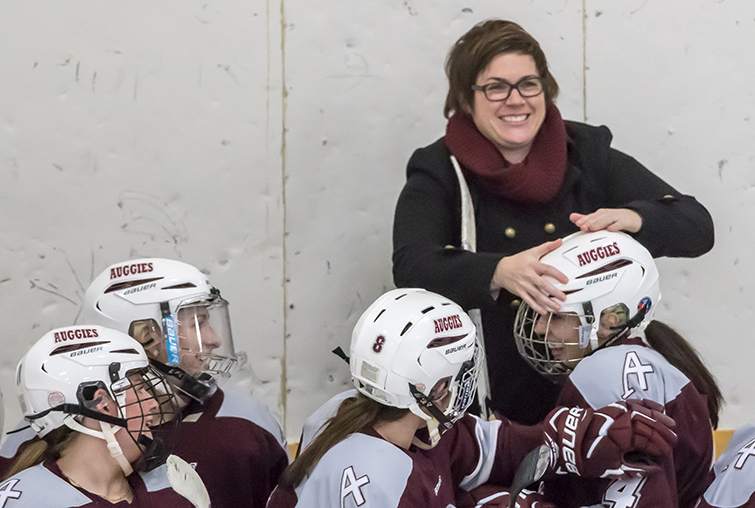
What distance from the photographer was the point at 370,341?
2.08 meters

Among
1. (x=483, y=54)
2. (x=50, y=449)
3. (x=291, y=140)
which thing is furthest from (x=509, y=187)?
(x=50, y=449)

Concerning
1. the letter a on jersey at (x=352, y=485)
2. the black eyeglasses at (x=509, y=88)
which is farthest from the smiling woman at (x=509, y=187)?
the letter a on jersey at (x=352, y=485)

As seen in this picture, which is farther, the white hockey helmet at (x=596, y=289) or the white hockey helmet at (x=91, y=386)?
the white hockey helmet at (x=596, y=289)

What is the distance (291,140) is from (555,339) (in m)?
1.83

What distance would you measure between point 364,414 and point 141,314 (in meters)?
0.76

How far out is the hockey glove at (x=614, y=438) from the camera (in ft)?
6.27

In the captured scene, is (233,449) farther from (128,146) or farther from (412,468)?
(128,146)

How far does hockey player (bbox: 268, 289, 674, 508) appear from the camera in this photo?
6.28 feet

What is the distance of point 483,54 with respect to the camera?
107 inches

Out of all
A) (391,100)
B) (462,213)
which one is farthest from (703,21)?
(462,213)

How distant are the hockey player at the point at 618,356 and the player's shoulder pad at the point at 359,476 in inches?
21.6

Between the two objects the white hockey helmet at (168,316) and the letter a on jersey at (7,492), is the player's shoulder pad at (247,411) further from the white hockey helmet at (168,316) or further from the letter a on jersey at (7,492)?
the letter a on jersey at (7,492)

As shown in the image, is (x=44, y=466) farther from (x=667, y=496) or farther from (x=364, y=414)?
(x=667, y=496)

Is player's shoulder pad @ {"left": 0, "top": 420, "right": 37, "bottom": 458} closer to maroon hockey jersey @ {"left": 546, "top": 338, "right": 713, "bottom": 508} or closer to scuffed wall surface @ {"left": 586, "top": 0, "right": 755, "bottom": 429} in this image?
maroon hockey jersey @ {"left": 546, "top": 338, "right": 713, "bottom": 508}
